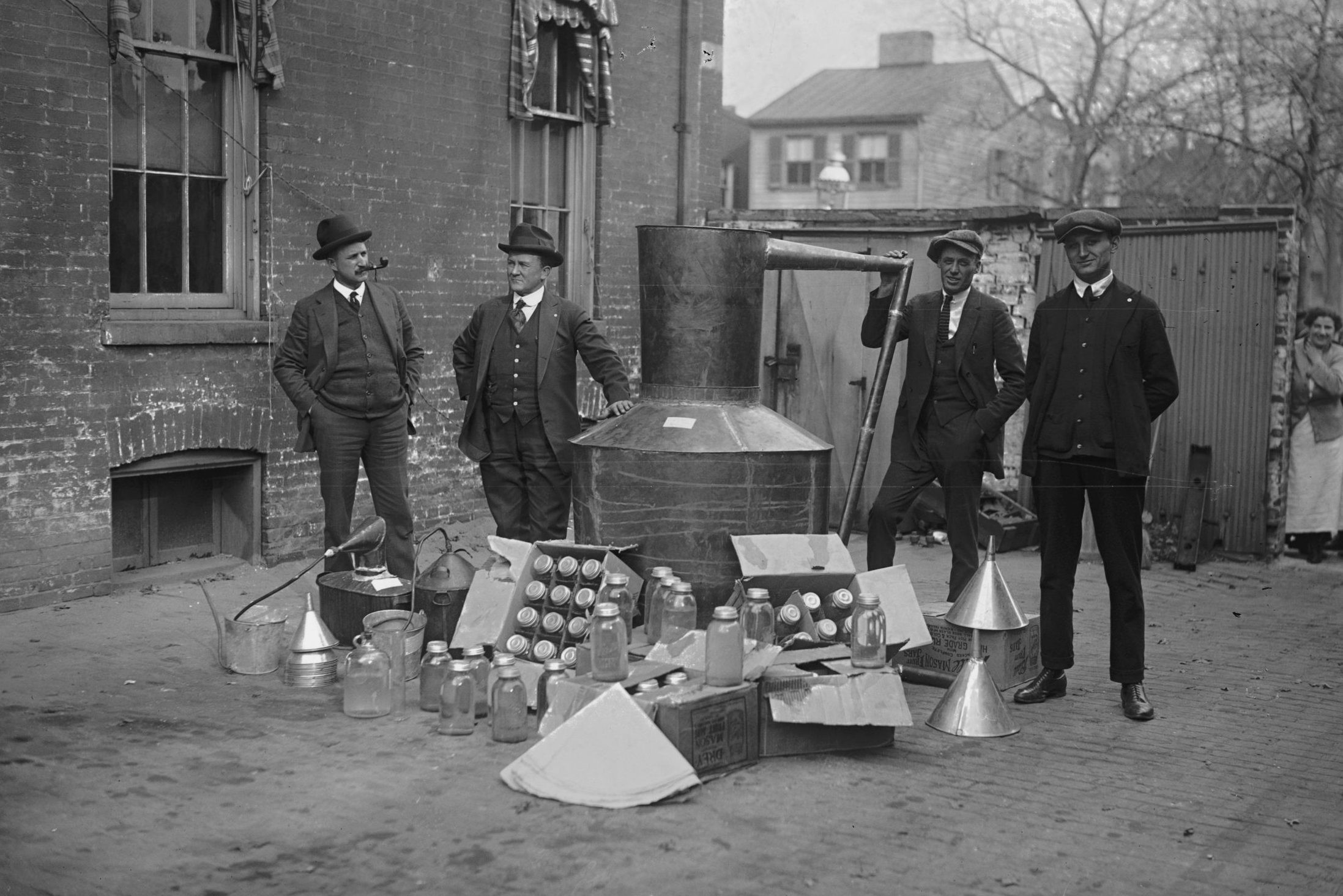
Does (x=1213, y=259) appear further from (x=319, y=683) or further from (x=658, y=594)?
(x=319, y=683)

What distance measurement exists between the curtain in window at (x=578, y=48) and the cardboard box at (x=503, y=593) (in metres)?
5.22

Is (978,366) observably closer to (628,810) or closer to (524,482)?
(524,482)

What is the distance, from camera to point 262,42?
8961mm

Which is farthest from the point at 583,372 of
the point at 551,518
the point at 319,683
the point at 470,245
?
the point at 319,683

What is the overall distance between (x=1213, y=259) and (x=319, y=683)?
24.3ft

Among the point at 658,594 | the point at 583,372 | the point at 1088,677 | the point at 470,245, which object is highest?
the point at 470,245

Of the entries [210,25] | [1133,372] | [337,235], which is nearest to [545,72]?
[210,25]

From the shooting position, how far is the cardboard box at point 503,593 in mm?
6617

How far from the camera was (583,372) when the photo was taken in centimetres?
1198

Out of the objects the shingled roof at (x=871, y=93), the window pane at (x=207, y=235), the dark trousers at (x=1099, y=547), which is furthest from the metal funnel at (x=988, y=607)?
the shingled roof at (x=871, y=93)

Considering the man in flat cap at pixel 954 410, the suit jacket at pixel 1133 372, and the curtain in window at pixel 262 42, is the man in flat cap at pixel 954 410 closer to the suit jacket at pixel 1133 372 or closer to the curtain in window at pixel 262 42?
the suit jacket at pixel 1133 372

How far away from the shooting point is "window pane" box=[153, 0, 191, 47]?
8.59 meters

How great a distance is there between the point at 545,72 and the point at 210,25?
10.8 feet

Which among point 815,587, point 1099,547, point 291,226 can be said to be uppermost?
point 291,226
